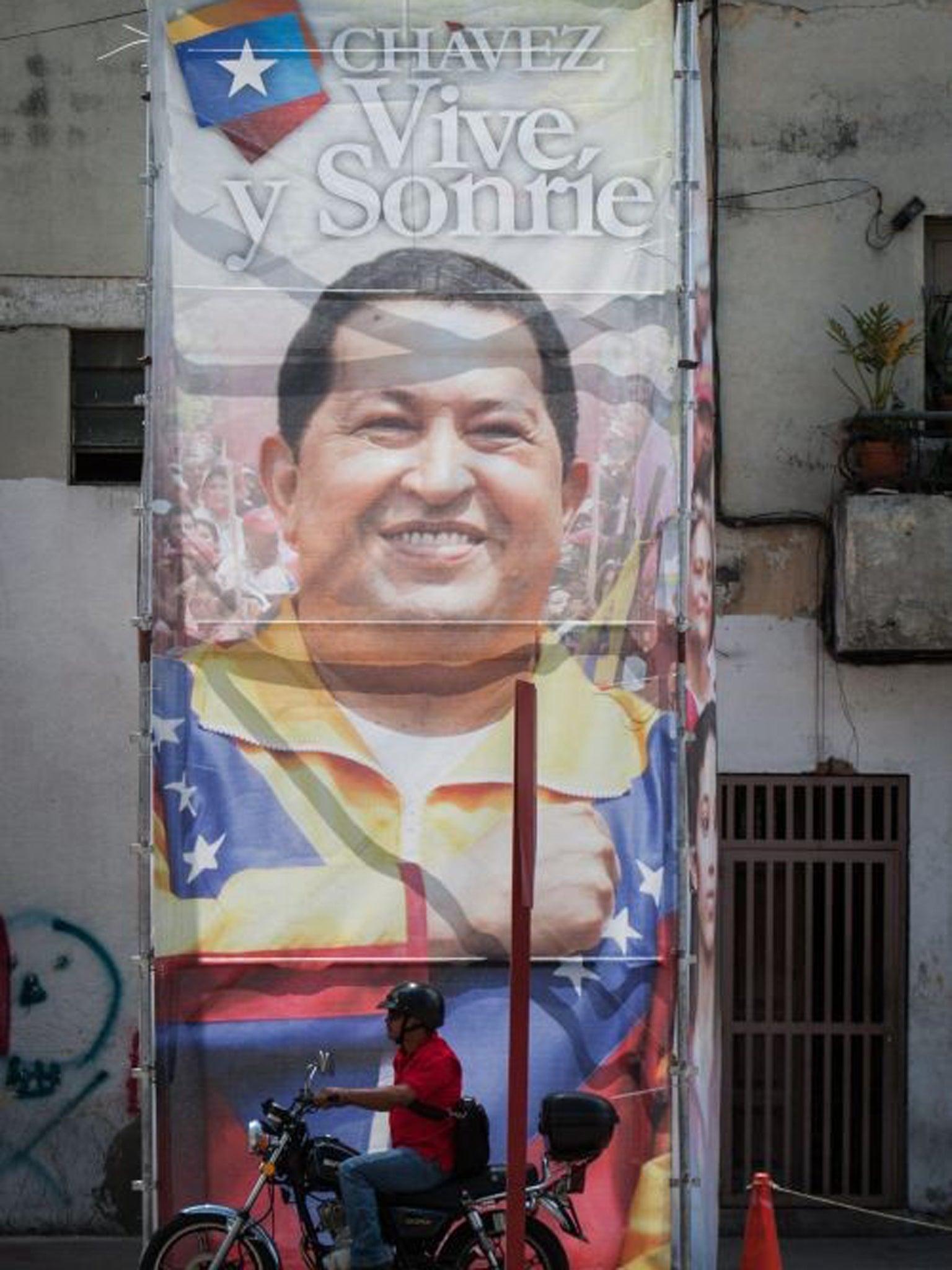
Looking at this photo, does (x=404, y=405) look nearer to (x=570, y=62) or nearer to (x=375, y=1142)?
(x=570, y=62)

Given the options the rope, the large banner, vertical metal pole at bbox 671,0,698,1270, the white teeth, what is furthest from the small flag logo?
the rope

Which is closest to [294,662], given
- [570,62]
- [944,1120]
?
[570,62]

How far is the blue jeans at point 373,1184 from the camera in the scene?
31.2 feet

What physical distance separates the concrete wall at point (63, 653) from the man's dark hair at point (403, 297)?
372 centimetres

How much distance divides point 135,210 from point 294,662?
15.5ft

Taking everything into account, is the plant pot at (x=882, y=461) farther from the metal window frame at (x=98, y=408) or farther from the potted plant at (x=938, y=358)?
the metal window frame at (x=98, y=408)

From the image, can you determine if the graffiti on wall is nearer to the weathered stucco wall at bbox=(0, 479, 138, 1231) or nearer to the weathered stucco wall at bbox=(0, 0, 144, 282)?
the weathered stucco wall at bbox=(0, 479, 138, 1231)

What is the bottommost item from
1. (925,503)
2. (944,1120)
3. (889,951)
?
(944,1120)

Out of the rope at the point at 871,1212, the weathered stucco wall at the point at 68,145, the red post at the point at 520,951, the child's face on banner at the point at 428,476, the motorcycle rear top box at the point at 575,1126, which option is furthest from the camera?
the weathered stucco wall at the point at 68,145

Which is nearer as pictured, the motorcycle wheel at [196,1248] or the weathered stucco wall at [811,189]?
the motorcycle wheel at [196,1248]

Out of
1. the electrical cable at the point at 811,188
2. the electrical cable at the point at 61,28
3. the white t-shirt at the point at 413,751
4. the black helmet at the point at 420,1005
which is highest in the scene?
the electrical cable at the point at 61,28

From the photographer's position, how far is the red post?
23.0 feet

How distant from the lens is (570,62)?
10.4 meters

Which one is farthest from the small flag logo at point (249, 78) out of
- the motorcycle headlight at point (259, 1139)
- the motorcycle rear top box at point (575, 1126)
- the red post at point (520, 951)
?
the motorcycle rear top box at point (575, 1126)
